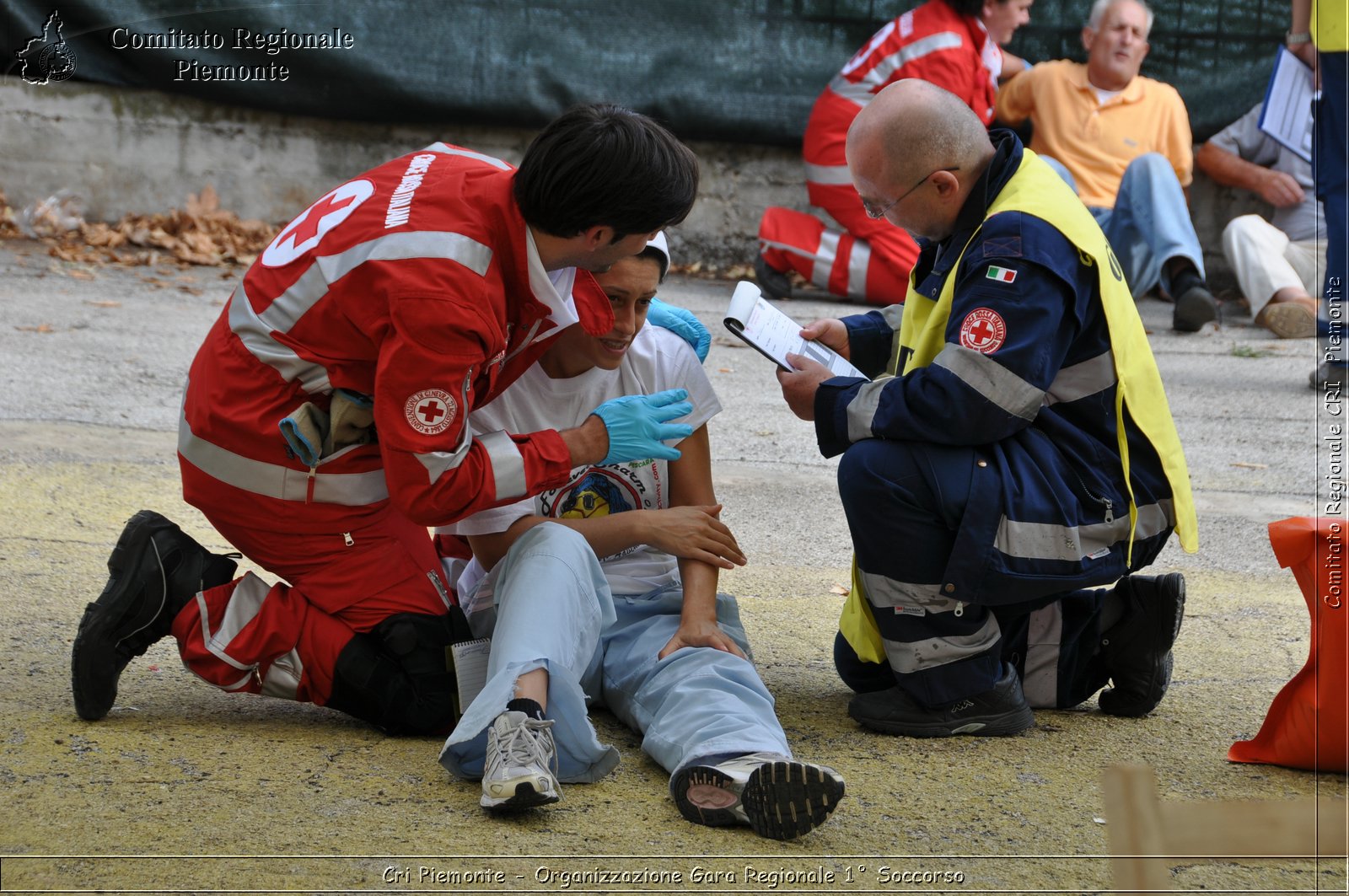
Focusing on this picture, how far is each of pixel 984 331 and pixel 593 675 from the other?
946 mm

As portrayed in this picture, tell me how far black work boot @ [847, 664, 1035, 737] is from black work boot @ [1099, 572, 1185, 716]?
0.74 ft

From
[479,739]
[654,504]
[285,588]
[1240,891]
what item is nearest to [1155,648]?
[1240,891]

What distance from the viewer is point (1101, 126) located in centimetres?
685

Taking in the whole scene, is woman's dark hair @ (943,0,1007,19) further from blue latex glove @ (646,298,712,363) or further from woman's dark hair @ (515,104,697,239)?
woman's dark hair @ (515,104,697,239)

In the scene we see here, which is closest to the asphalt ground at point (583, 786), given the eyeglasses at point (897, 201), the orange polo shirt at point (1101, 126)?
the eyeglasses at point (897, 201)

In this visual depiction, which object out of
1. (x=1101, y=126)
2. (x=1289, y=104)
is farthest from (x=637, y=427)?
(x=1101, y=126)

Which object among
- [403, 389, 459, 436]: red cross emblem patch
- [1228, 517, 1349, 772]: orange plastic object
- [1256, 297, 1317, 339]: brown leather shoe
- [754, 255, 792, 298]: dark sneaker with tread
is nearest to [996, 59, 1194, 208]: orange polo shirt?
[1256, 297, 1317, 339]: brown leather shoe

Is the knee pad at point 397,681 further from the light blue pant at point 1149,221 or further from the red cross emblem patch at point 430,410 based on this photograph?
the light blue pant at point 1149,221

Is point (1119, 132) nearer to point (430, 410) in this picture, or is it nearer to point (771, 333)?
point (771, 333)

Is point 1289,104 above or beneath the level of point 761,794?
above

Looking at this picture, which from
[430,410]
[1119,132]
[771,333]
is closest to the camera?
[430,410]

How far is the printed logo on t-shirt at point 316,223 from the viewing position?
225cm

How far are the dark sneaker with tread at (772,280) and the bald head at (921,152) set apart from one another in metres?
4.41

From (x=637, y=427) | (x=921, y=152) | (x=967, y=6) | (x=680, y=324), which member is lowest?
(x=637, y=427)
